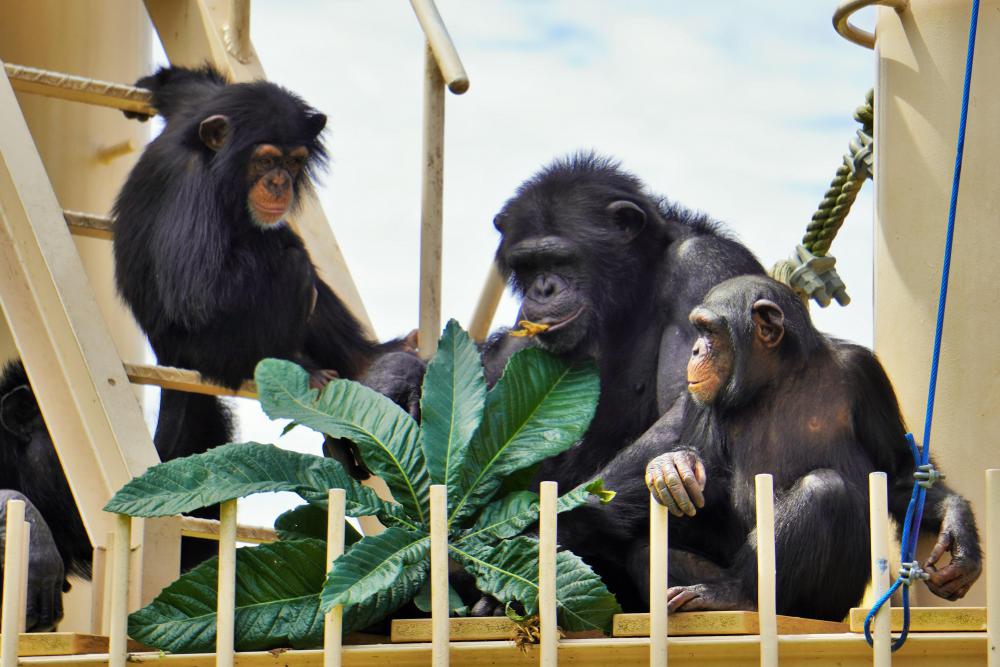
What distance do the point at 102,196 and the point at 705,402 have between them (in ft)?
15.8

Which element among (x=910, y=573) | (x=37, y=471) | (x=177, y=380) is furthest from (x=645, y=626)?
(x=37, y=471)

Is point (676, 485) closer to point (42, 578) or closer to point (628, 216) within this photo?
point (628, 216)

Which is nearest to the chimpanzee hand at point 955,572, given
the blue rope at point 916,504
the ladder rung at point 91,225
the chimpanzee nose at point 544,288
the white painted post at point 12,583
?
the blue rope at point 916,504

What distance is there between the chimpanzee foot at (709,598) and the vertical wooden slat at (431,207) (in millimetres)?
1710

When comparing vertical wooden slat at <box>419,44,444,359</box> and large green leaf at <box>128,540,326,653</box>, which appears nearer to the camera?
large green leaf at <box>128,540,326,653</box>

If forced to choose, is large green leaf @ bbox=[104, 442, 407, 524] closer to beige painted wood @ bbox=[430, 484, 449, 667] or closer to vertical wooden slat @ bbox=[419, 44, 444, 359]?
beige painted wood @ bbox=[430, 484, 449, 667]

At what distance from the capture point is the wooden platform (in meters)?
4.00

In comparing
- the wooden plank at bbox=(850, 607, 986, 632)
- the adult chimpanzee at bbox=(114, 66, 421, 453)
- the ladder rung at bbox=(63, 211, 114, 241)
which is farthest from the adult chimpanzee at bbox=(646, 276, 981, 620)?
the ladder rung at bbox=(63, 211, 114, 241)

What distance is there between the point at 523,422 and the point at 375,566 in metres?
0.77

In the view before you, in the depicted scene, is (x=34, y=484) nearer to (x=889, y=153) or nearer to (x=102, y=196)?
(x=102, y=196)

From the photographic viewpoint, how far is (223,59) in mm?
7586

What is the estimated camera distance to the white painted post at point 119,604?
414 cm

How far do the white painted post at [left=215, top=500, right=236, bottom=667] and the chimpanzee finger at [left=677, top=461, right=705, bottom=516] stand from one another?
120 centimetres

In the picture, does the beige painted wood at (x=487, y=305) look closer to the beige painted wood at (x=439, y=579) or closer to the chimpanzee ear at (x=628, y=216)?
the chimpanzee ear at (x=628, y=216)
